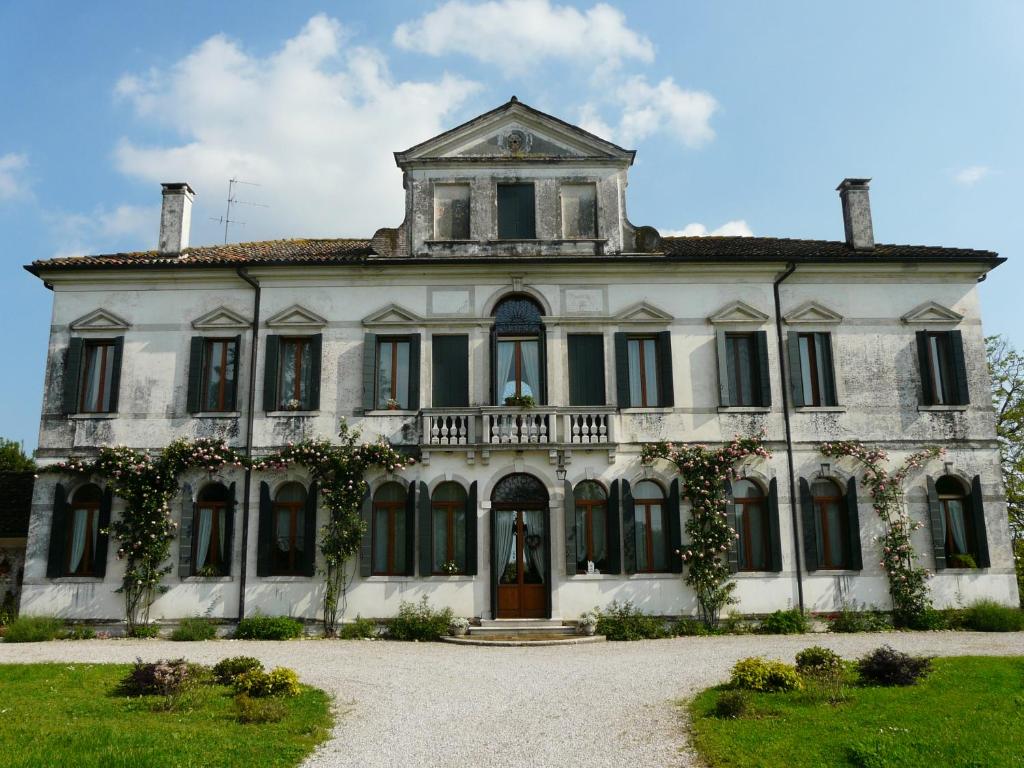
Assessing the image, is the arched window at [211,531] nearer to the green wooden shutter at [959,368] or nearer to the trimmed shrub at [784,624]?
the trimmed shrub at [784,624]

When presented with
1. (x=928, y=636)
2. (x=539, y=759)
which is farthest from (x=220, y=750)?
(x=928, y=636)

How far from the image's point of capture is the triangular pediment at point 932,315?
862 inches

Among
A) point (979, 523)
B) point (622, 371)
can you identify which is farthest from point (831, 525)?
point (622, 371)

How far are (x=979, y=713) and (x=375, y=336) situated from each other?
15.7 meters

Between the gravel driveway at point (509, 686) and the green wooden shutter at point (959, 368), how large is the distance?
6.15m

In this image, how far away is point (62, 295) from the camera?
72.0ft

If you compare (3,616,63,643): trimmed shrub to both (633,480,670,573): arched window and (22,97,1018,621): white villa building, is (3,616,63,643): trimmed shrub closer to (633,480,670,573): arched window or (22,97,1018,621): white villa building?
(22,97,1018,621): white villa building

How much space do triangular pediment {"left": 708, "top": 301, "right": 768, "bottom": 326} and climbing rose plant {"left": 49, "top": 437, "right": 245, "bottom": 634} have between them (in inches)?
514

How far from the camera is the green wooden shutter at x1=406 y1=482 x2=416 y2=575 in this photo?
20078mm

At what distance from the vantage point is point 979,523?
67.9 feet

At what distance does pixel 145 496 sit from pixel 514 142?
13.4m

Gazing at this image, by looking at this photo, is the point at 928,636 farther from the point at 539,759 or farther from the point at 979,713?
the point at 539,759

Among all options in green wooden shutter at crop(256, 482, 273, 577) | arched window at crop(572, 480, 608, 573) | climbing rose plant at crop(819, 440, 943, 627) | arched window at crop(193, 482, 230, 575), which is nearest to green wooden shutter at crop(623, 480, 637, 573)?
arched window at crop(572, 480, 608, 573)

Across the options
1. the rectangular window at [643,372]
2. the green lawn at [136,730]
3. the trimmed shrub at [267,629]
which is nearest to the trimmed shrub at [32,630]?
the trimmed shrub at [267,629]
